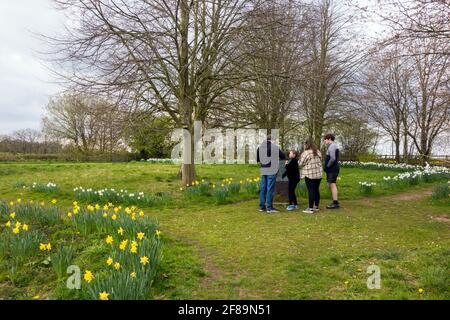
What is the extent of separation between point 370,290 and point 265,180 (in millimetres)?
4542

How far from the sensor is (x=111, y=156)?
99.3ft

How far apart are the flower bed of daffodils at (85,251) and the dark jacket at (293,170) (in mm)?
4055

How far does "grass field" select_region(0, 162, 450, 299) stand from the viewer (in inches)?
133

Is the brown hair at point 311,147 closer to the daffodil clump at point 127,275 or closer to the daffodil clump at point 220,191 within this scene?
the daffodil clump at point 220,191

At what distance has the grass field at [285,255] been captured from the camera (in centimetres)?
337

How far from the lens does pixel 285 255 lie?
14.7 ft

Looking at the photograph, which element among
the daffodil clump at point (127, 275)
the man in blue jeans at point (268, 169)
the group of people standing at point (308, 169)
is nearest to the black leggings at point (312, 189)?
the group of people standing at point (308, 169)

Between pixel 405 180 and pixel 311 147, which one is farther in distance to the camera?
pixel 405 180

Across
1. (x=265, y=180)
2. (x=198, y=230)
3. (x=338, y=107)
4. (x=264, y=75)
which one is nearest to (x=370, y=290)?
(x=198, y=230)

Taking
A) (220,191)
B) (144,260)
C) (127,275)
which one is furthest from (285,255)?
(220,191)

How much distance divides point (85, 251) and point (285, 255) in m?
2.65

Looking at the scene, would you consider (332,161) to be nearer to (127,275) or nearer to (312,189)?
(312,189)
